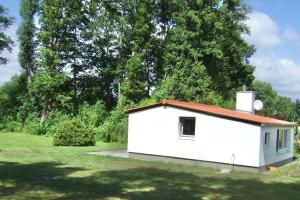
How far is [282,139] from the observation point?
24.8m

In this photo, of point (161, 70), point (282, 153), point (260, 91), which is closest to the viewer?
point (282, 153)

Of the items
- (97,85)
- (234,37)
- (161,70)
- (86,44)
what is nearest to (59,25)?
(86,44)

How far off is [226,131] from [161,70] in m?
28.3

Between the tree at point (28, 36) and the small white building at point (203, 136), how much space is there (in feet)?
96.2

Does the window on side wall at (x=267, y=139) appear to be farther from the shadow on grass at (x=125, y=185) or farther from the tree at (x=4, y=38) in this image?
the tree at (x=4, y=38)

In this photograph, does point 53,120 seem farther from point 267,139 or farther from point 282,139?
point 267,139

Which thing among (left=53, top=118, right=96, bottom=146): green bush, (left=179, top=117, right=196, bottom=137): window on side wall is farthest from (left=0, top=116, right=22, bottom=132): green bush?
(left=179, top=117, right=196, bottom=137): window on side wall

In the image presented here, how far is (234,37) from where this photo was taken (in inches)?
1922

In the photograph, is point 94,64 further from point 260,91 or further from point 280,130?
point 260,91

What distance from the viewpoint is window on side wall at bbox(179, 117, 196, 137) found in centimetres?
2138

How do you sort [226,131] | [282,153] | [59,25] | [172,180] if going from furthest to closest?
[59,25] → [282,153] → [226,131] → [172,180]

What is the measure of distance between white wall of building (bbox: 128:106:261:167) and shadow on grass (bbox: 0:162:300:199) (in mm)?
2663

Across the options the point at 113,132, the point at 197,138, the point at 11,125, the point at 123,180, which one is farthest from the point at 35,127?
the point at 123,180

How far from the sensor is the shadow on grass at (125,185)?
1247 centimetres
